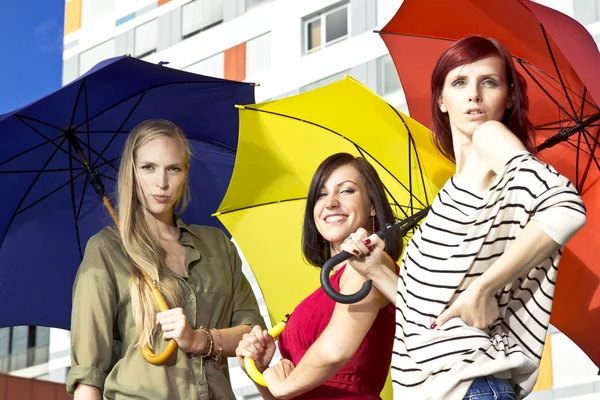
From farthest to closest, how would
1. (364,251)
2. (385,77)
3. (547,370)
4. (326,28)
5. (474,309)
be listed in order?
(326,28) → (385,77) → (547,370) → (364,251) → (474,309)

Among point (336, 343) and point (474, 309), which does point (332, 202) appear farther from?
point (474, 309)

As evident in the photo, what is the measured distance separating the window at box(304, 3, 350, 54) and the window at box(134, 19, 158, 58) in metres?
5.35

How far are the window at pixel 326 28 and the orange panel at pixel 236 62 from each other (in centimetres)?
195

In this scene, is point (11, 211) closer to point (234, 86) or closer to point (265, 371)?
point (234, 86)

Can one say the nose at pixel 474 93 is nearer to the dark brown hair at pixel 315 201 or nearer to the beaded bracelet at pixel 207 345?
the dark brown hair at pixel 315 201

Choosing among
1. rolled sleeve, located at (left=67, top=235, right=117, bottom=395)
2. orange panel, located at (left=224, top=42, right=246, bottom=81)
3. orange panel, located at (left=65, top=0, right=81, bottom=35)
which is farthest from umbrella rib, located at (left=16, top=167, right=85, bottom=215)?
orange panel, located at (left=65, top=0, right=81, bottom=35)

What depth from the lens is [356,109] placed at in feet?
20.9

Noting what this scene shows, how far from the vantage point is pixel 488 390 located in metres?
3.87

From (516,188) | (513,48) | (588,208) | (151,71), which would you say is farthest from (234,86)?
(516,188)

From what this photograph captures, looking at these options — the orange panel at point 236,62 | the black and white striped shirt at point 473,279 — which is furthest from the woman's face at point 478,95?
the orange panel at point 236,62

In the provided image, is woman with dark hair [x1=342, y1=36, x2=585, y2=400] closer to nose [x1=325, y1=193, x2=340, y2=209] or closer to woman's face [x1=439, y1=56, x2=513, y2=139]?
woman's face [x1=439, y1=56, x2=513, y2=139]

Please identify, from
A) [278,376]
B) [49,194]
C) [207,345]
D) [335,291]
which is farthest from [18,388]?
[335,291]

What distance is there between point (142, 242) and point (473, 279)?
207 cm

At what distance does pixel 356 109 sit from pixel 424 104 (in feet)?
1.51
